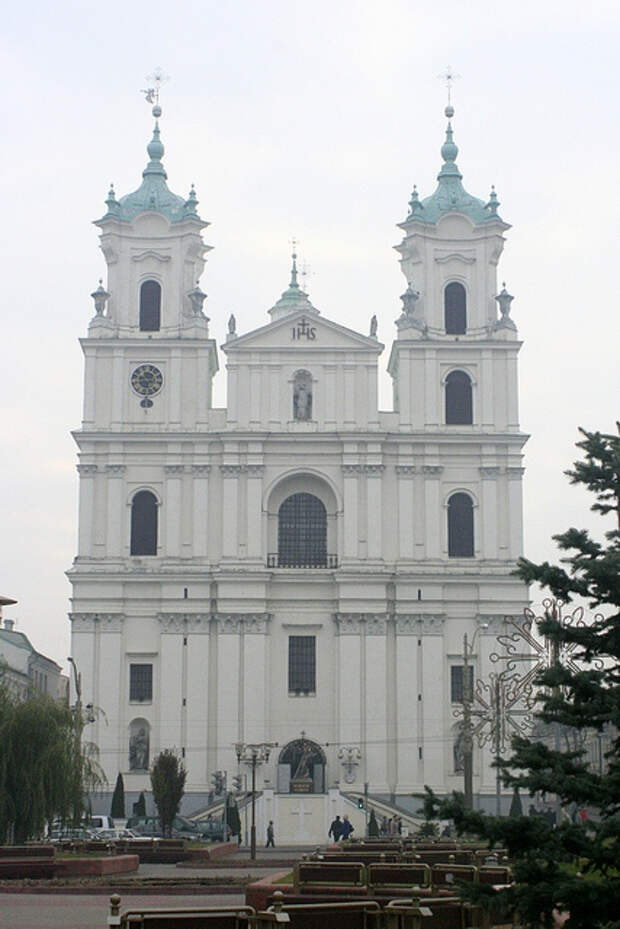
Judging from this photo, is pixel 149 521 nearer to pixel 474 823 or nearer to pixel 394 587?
pixel 394 587

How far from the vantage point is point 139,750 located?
2554 inches

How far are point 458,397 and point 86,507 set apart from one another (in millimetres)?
17068

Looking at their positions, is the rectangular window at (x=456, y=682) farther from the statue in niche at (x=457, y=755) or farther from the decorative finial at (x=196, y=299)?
the decorative finial at (x=196, y=299)

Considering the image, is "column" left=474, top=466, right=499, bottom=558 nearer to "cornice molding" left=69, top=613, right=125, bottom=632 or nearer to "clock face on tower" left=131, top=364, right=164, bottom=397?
"clock face on tower" left=131, top=364, right=164, bottom=397

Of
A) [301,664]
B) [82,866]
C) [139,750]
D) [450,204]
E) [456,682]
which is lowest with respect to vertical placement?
[82,866]

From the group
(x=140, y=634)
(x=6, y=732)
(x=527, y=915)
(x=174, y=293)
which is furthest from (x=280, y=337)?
(x=527, y=915)

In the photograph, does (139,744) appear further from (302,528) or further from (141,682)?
(302,528)

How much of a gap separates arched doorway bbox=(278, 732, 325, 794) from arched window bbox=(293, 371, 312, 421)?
45.6ft

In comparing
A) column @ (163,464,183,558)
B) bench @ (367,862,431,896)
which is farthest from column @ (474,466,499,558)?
bench @ (367,862,431,896)

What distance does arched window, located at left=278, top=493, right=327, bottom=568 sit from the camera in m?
67.8

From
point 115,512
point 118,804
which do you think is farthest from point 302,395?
point 118,804

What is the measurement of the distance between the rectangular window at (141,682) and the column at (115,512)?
4881mm

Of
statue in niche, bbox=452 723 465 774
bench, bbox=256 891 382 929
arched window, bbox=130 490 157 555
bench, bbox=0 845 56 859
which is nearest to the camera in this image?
bench, bbox=256 891 382 929

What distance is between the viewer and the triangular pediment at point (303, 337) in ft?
224
